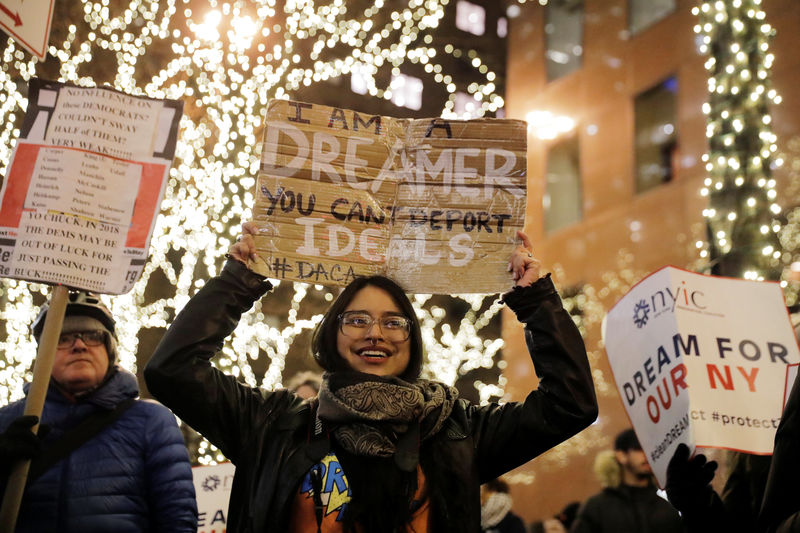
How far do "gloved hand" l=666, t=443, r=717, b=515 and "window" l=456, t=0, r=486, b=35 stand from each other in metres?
27.0

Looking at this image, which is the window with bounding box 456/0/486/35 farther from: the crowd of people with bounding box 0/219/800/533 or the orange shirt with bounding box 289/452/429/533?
the orange shirt with bounding box 289/452/429/533

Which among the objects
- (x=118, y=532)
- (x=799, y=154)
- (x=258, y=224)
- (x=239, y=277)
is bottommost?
(x=118, y=532)

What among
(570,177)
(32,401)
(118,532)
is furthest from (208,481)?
(570,177)

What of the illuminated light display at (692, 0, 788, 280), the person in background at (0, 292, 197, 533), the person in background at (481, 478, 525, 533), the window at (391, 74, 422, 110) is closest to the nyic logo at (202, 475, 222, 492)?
the person in background at (481, 478, 525, 533)

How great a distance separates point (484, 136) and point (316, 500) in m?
1.74

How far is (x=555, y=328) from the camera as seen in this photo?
2822 millimetres

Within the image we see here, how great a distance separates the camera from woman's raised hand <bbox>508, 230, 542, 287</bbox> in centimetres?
303

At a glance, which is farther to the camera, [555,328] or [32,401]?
[32,401]

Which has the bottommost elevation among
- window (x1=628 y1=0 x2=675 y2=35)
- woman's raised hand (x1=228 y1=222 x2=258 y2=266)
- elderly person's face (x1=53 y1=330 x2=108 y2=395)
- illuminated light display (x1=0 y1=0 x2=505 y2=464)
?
elderly person's face (x1=53 y1=330 x2=108 y2=395)

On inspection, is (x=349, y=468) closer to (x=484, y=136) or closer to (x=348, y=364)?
(x=348, y=364)

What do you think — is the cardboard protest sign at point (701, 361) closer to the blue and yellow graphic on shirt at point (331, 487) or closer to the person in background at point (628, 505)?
the blue and yellow graphic on shirt at point (331, 487)

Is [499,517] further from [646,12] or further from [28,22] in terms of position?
[646,12]

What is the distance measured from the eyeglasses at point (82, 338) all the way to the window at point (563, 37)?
1507 cm

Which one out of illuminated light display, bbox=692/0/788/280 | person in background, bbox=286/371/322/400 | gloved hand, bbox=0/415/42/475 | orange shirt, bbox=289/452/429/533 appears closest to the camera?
orange shirt, bbox=289/452/429/533
